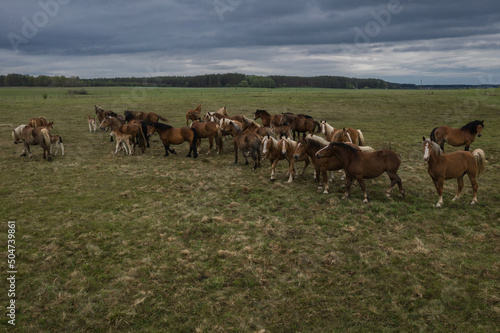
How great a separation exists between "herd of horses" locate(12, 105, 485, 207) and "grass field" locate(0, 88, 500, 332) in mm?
719

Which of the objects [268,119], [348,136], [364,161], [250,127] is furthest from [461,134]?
[268,119]

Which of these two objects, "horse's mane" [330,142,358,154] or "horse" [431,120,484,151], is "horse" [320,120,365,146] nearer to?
"horse's mane" [330,142,358,154]

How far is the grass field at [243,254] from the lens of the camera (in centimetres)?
446

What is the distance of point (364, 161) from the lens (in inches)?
336

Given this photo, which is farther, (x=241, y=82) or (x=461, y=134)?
(x=241, y=82)

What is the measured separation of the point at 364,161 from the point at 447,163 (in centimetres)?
207

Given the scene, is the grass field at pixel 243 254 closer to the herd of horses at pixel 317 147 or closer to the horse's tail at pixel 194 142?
the herd of horses at pixel 317 147

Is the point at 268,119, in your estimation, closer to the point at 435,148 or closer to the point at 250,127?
the point at 250,127

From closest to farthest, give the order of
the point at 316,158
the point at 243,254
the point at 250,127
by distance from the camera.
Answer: the point at 243,254, the point at 316,158, the point at 250,127

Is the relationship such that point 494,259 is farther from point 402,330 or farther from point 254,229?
point 254,229

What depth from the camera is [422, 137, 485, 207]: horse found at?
791cm

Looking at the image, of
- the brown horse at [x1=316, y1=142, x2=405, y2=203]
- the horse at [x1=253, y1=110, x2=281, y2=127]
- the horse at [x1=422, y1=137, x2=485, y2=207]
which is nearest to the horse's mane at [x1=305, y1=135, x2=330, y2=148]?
the brown horse at [x1=316, y1=142, x2=405, y2=203]

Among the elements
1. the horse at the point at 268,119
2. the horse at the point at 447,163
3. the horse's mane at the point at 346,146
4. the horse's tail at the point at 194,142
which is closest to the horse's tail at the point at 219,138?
the horse's tail at the point at 194,142

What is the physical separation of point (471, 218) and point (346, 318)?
17.3ft
